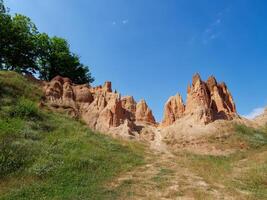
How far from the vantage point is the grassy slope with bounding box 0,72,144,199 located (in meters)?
13.3

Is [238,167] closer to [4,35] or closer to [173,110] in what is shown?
[173,110]

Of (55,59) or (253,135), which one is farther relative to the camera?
(55,59)

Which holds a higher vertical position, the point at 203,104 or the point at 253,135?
the point at 203,104

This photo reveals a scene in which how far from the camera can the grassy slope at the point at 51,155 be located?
13.3 m

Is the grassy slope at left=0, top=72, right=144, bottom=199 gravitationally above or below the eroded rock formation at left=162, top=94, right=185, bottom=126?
below

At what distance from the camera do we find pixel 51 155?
17266 mm

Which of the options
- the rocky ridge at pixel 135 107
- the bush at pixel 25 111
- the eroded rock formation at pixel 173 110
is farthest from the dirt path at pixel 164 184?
the eroded rock formation at pixel 173 110

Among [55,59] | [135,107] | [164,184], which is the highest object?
[55,59]

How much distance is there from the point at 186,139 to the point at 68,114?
12.3 meters

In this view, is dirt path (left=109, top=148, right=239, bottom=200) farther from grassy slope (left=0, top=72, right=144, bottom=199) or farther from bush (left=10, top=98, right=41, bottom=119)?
bush (left=10, top=98, right=41, bottom=119)

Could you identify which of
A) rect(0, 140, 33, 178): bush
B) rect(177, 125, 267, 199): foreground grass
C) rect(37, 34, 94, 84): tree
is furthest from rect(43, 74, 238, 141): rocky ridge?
rect(0, 140, 33, 178): bush

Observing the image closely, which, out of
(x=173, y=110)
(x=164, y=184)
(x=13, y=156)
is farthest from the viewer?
(x=173, y=110)

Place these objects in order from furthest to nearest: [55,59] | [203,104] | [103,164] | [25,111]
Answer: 1. [55,59]
2. [203,104]
3. [25,111]
4. [103,164]

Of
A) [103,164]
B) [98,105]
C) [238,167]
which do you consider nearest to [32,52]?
[98,105]
